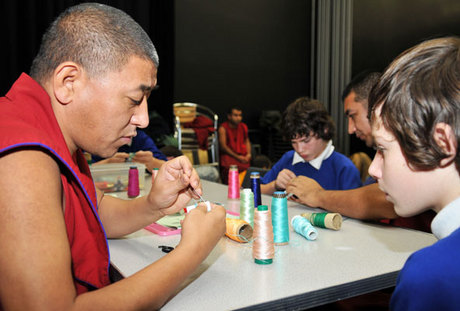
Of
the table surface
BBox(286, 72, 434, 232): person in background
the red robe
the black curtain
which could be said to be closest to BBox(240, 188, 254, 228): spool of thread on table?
the table surface

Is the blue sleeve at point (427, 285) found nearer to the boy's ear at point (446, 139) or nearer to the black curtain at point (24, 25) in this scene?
the boy's ear at point (446, 139)

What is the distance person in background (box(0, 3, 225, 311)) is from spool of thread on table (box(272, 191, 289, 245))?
352mm

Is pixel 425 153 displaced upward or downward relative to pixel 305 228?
upward

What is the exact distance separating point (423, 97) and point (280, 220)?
0.76 metres

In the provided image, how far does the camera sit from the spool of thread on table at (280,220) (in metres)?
1.45

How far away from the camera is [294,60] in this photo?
8.34 m

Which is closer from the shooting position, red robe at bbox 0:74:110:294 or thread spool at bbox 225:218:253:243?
red robe at bbox 0:74:110:294

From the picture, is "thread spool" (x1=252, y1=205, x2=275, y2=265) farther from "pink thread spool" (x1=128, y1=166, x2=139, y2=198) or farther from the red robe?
"pink thread spool" (x1=128, y1=166, x2=139, y2=198)

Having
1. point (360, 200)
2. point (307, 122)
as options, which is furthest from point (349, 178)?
point (360, 200)

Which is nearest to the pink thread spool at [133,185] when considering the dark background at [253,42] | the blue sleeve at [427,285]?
the blue sleeve at [427,285]

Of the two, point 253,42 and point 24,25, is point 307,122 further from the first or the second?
point 253,42

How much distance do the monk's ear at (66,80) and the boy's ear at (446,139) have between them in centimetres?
85

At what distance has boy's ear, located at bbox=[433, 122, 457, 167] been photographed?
804 mm

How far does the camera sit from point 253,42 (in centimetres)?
774
